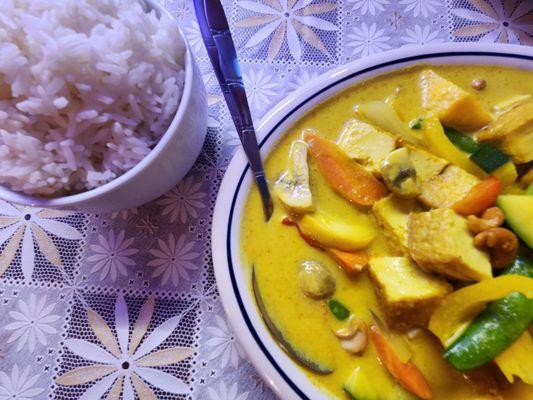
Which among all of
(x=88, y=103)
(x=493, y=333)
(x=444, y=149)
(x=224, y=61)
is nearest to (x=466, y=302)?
(x=493, y=333)

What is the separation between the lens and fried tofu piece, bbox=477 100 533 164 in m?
1.36

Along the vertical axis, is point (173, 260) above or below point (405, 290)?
below

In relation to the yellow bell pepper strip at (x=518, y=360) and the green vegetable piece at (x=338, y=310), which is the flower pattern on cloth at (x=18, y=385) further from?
the yellow bell pepper strip at (x=518, y=360)

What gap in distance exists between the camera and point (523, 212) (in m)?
1.27

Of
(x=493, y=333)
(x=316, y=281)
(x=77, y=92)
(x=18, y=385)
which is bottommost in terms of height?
(x=18, y=385)

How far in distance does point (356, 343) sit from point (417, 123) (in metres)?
0.63

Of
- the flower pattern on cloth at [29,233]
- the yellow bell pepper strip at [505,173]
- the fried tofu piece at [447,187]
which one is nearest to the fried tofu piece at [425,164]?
the fried tofu piece at [447,187]

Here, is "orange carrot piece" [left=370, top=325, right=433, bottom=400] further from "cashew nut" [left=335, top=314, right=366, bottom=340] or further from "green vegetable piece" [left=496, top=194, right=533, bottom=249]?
"green vegetable piece" [left=496, top=194, right=533, bottom=249]

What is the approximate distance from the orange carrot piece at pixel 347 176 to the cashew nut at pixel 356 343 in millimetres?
344

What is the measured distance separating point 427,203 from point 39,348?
1122 millimetres

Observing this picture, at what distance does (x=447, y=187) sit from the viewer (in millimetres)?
1340

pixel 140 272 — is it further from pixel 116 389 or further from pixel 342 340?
pixel 342 340

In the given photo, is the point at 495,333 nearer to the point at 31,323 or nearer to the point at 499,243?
the point at 499,243

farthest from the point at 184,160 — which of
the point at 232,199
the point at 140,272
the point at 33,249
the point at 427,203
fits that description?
the point at 427,203
